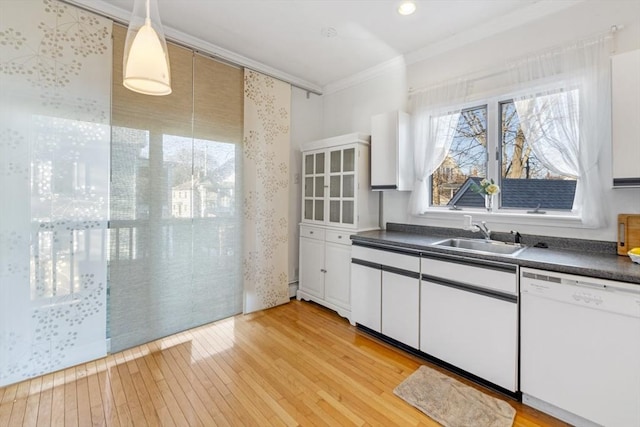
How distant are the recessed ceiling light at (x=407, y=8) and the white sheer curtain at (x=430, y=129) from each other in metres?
0.79

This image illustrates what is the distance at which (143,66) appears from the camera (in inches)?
50.2

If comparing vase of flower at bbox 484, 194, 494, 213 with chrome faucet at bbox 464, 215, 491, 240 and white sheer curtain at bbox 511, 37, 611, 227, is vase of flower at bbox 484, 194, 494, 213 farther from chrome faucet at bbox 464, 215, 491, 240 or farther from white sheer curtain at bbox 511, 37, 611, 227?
white sheer curtain at bbox 511, 37, 611, 227

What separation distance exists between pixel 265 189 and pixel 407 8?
88.5 inches

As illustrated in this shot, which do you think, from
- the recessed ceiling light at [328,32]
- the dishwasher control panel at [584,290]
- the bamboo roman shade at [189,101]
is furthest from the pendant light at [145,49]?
the dishwasher control panel at [584,290]

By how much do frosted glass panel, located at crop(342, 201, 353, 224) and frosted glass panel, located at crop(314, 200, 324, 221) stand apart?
0.34 m

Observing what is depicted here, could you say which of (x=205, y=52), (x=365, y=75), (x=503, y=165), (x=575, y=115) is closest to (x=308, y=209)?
(x=365, y=75)

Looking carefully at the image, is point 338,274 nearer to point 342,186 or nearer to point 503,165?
point 342,186

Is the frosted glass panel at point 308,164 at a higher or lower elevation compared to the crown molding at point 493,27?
lower

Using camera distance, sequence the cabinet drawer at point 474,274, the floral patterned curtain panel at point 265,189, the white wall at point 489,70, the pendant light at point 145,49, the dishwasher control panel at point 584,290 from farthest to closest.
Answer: the floral patterned curtain panel at point 265,189 → the white wall at point 489,70 → the cabinet drawer at point 474,274 → the dishwasher control panel at point 584,290 → the pendant light at point 145,49

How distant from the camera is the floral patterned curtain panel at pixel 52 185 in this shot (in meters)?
1.97

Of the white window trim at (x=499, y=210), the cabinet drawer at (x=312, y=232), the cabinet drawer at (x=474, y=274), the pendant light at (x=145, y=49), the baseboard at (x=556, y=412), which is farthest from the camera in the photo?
the cabinet drawer at (x=312, y=232)

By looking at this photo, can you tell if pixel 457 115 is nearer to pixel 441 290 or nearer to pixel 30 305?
pixel 441 290

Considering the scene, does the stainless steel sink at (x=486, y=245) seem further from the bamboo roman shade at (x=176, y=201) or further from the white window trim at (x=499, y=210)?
the bamboo roman shade at (x=176, y=201)

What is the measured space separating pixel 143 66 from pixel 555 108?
2797 mm
